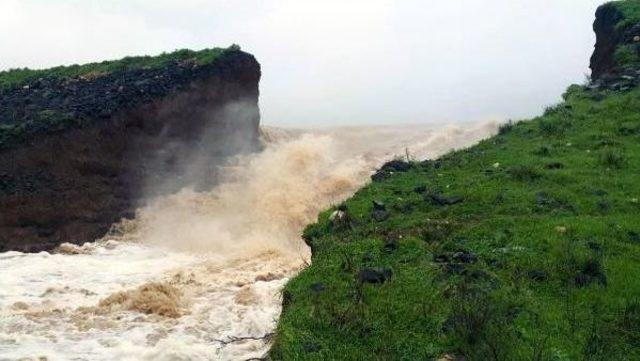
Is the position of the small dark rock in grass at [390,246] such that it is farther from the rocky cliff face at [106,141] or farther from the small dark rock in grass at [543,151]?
the rocky cliff face at [106,141]

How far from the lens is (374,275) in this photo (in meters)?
8.91

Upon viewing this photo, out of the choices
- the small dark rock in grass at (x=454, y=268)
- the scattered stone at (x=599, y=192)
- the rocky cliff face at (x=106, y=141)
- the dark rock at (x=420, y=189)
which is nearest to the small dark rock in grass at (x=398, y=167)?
the dark rock at (x=420, y=189)

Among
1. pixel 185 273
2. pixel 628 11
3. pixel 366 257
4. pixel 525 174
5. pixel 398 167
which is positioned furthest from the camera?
pixel 628 11

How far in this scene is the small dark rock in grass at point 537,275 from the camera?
846cm

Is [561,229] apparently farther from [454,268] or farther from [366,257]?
[366,257]

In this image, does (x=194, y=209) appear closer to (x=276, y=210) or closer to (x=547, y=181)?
(x=276, y=210)

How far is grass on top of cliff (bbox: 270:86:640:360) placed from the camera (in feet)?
23.7

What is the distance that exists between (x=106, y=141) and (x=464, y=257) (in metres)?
15.6

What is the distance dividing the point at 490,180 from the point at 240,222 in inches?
409

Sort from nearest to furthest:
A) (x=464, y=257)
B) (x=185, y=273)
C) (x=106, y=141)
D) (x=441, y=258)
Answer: (x=464, y=257) → (x=441, y=258) → (x=185, y=273) → (x=106, y=141)

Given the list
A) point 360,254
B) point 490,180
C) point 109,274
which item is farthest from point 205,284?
point 490,180

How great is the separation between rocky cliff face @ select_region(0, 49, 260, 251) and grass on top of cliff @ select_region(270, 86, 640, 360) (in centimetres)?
1058

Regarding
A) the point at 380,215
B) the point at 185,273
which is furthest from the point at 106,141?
the point at 380,215

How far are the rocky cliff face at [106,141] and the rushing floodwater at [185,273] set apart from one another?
1034 millimetres
